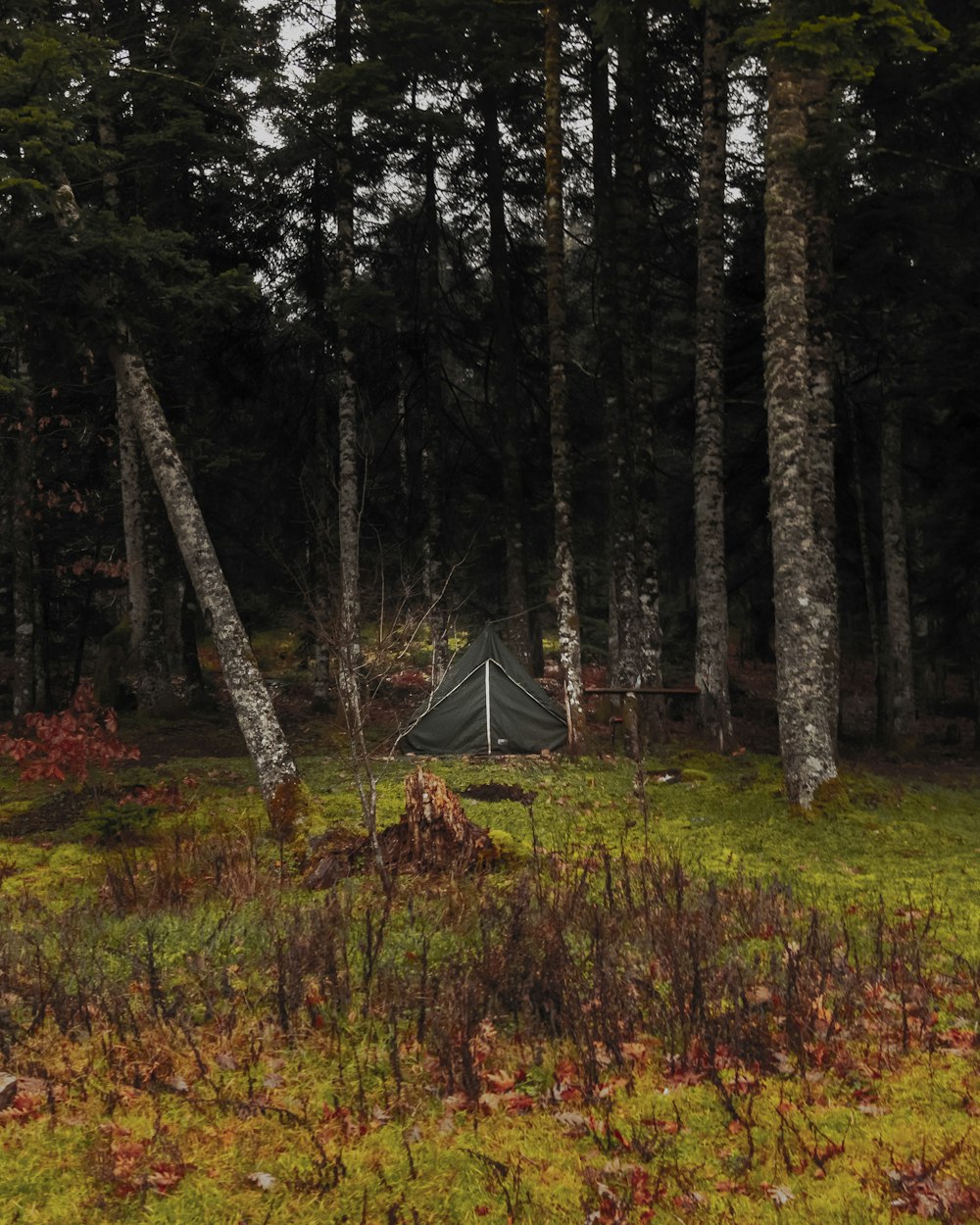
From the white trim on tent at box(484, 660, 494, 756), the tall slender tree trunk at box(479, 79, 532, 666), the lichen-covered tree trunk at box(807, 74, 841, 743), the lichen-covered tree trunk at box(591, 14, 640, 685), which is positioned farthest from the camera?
the tall slender tree trunk at box(479, 79, 532, 666)

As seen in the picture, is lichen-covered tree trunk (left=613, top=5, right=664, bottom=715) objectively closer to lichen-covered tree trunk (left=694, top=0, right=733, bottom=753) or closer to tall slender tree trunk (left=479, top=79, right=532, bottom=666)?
lichen-covered tree trunk (left=694, top=0, right=733, bottom=753)

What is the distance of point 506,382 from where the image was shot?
906 inches

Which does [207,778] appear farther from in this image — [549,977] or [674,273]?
[674,273]

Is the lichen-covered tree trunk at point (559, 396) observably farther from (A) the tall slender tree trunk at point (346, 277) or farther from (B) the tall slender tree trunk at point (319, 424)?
(B) the tall slender tree trunk at point (319, 424)

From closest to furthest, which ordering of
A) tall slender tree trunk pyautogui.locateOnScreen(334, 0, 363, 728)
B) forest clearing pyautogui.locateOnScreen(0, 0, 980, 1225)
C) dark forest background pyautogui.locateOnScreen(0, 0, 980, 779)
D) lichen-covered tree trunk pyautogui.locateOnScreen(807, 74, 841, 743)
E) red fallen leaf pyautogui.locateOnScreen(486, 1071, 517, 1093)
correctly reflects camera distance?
forest clearing pyautogui.locateOnScreen(0, 0, 980, 1225) → red fallen leaf pyautogui.locateOnScreen(486, 1071, 517, 1093) → dark forest background pyautogui.locateOnScreen(0, 0, 980, 779) → lichen-covered tree trunk pyautogui.locateOnScreen(807, 74, 841, 743) → tall slender tree trunk pyautogui.locateOnScreen(334, 0, 363, 728)

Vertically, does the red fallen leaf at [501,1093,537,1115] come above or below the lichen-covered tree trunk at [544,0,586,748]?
below

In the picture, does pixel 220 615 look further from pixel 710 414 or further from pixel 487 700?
pixel 710 414

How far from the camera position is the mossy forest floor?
4180mm

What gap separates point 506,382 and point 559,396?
6551 millimetres

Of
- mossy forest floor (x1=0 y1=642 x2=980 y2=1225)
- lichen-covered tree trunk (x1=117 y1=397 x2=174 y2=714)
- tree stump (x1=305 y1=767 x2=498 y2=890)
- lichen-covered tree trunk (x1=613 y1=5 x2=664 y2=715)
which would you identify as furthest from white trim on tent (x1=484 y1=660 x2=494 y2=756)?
mossy forest floor (x1=0 y1=642 x2=980 y2=1225)

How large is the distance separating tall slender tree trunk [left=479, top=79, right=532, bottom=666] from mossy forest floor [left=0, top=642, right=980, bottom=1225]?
42.1ft

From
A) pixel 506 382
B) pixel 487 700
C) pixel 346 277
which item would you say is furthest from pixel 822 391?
pixel 346 277

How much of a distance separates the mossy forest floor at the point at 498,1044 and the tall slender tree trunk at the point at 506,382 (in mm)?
12847

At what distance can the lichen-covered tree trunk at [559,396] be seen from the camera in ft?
52.2
